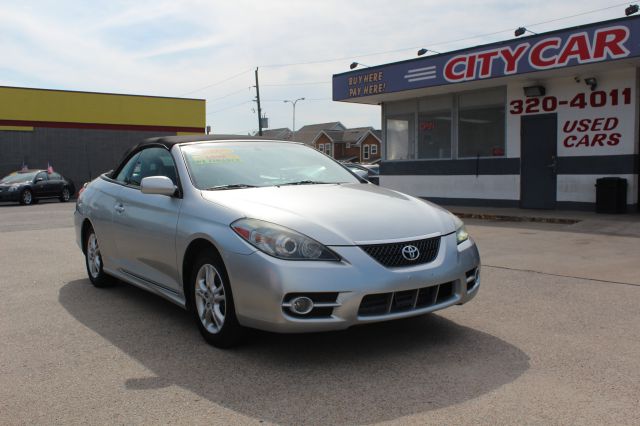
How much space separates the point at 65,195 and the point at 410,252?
24586 millimetres

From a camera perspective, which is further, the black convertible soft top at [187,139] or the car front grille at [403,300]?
the black convertible soft top at [187,139]

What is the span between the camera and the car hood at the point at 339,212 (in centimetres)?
393

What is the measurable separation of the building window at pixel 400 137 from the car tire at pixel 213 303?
47.1 ft

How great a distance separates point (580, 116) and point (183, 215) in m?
12.0

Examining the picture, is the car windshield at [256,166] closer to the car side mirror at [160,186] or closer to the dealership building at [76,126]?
the car side mirror at [160,186]

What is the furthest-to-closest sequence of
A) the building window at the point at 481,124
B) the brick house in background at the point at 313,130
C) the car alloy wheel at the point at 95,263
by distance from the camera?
1. the brick house in background at the point at 313,130
2. the building window at the point at 481,124
3. the car alloy wheel at the point at 95,263

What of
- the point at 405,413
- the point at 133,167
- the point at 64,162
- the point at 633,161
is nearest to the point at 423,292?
the point at 405,413

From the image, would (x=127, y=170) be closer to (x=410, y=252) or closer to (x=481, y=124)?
(x=410, y=252)

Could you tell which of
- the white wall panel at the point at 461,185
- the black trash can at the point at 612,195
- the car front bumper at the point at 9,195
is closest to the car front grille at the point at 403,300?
the black trash can at the point at 612,195

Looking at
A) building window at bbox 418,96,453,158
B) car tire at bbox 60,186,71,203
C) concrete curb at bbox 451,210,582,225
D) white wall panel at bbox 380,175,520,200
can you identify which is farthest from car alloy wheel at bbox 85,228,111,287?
car tire at bbox 60,186,71,203

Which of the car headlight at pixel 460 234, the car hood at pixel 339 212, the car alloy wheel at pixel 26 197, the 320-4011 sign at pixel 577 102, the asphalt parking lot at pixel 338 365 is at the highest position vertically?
the 320-4011 sign at pixel 577 102

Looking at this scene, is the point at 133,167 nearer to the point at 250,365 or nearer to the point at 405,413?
the point at 250,365

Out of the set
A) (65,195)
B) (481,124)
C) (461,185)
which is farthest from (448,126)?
(65,195)

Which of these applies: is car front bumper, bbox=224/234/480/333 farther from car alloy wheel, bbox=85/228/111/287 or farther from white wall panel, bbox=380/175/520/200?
white wall panel, bbox=380/175/520/200
